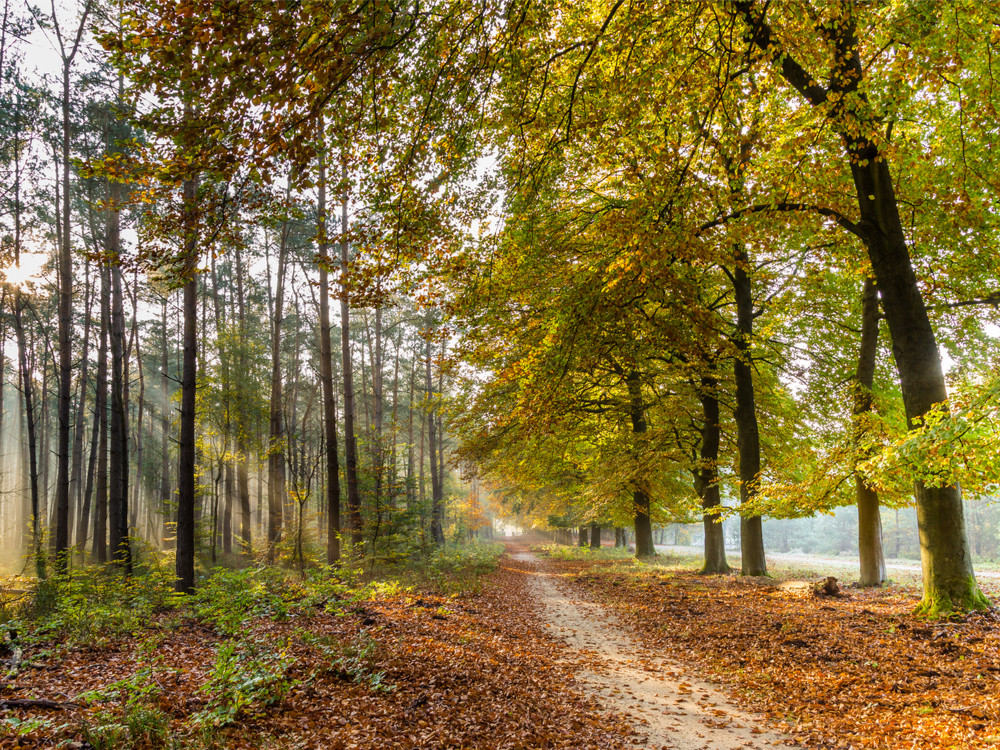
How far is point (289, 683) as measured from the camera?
480 cm

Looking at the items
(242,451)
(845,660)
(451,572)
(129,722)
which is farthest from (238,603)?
(242,451)

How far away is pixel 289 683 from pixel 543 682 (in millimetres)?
2922

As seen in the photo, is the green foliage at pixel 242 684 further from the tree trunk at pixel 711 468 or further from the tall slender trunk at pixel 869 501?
the tree trunk at pixel 711 468

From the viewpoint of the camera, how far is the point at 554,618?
10281 millimetres

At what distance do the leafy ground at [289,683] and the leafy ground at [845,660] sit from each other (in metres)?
1.89

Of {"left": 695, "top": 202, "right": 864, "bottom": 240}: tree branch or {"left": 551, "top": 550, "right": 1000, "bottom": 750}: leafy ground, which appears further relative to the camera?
{"left": 695, "top": 202, "right": 864, "bottom": 240}: tree branch

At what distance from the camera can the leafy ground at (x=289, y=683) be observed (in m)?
3.80

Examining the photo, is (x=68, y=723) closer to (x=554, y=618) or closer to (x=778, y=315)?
(x=554, y=618)

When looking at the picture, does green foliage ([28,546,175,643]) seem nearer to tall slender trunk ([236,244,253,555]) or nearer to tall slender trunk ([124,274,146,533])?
tall slender trunk ([124,274,146,533])

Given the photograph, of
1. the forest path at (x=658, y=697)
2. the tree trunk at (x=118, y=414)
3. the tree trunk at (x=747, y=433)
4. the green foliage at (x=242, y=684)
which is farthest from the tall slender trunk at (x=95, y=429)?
the tree trunk at (x=747, y=433)

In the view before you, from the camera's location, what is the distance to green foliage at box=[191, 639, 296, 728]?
3978 millimetres

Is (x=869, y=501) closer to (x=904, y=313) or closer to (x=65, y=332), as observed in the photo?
(x=904, y=313)

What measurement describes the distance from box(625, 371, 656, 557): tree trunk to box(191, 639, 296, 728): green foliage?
1104cm

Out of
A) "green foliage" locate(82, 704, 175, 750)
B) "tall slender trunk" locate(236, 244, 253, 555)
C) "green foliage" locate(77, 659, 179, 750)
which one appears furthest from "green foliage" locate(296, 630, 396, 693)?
"tall slender trunk" locate(236, 244, 253, 555)
